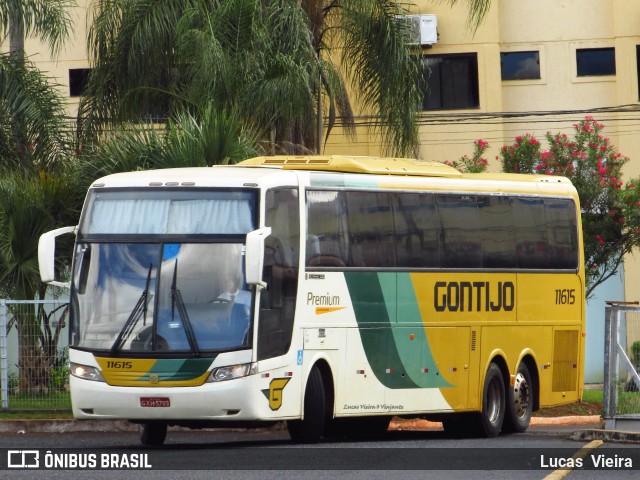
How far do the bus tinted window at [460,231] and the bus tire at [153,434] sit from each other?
13.5 ft

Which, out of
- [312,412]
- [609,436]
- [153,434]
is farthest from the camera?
[153,434]

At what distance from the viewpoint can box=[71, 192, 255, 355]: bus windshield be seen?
14.8 m

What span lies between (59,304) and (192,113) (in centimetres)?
370

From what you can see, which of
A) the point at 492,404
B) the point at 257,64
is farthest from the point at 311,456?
the point at 257,64

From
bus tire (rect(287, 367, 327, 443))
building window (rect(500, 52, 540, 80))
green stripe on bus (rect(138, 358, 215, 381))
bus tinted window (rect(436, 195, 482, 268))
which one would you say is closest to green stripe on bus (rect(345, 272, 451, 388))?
bus tinted window (rect(436, 195, 482, 268))

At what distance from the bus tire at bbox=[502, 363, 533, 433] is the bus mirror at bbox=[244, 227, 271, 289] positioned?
19.1 ft

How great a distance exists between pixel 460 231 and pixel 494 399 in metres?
2.43

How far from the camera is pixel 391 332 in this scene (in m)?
17.0

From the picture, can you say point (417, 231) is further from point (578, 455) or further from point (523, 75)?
point (523, 75)

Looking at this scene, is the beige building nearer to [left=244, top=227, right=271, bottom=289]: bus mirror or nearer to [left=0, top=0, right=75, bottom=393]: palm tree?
[left=0, top=0, right=75, bottom=393]: palm tree

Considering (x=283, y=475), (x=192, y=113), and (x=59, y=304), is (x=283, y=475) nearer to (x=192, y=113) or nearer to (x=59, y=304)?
(x=59, y=304)

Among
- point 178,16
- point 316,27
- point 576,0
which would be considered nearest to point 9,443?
point 178,16

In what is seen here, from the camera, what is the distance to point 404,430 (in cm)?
2033

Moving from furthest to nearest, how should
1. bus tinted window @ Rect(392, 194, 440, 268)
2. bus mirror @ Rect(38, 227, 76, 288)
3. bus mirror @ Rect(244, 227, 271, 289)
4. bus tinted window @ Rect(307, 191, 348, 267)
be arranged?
bus tinted window @ Rect(392, 194, 440, 268) < bus tinted window @ Rect(307, 191, 348, 267) < bus mirror @ Rect(38, 227, 76, 288) < bus mirror @ Rect(244, 227, 271, 289)
